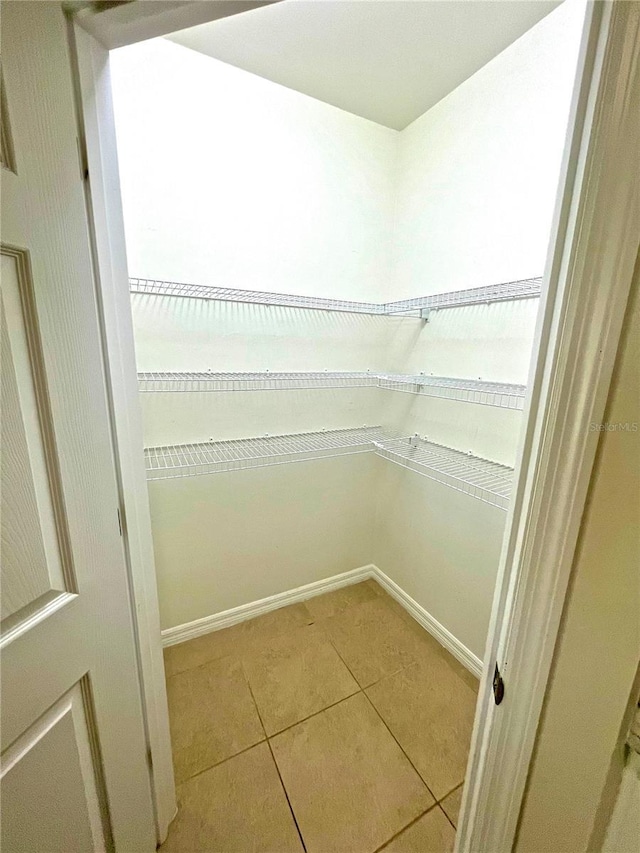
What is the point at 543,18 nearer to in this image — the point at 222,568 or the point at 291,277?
the point at 291,277

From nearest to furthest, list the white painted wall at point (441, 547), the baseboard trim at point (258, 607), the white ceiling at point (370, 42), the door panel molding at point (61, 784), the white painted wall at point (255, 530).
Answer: the door panel molding at point (61, 784) → the white ceiling at point (370, 42) → the white painted wall at point (441, 547) → the white painted wall at point (255, 530) → the baseboard trim at point (258, 607)

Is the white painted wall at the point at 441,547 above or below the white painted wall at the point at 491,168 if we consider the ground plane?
below

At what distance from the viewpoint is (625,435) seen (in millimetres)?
449

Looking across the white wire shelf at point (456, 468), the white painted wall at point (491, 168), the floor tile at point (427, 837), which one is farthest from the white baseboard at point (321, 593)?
the white painted wall at point (491, 168)

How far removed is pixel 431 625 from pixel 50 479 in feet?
5.97

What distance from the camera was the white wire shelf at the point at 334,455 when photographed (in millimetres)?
1308

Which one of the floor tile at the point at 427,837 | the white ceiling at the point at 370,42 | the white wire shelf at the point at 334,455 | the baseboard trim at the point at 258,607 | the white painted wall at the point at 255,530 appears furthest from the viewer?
the baseboard trim at the point at 258,607

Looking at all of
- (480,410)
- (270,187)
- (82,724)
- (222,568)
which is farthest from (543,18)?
(222,568)

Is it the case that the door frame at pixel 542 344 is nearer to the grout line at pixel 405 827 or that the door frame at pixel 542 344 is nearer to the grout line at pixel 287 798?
the grout line at pixel 405 827

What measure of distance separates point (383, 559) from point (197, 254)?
1897mm

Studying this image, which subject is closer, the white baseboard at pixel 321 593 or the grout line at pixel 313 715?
the grout line at pixel 313 715

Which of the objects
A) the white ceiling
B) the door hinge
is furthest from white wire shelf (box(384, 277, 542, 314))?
the door hinge

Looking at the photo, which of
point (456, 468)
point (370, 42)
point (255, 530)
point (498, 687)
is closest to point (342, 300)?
point (370, 42)

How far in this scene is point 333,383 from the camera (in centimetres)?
173
